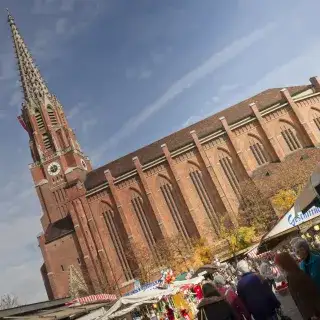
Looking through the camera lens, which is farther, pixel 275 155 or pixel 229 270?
pixel 275 155

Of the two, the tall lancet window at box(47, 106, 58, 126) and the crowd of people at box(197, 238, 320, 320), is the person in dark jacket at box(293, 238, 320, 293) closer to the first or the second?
the crowd of people at box(197, 238, 320, 320)

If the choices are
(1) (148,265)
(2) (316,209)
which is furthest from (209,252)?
(2) (316,209)

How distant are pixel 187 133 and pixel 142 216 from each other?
46.0ft

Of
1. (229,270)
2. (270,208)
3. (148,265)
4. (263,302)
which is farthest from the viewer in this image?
(148,265)

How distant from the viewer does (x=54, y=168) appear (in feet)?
166

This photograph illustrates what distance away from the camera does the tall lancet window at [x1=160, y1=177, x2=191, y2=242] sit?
1671 inches

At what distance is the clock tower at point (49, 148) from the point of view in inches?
1959

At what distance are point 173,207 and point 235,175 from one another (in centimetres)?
812

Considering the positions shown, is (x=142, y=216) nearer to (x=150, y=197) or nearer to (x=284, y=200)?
(x=150, y=197)

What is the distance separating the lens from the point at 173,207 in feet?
143

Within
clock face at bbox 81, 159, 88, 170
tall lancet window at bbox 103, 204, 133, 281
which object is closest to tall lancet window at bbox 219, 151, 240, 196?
tall lancet window at bbox 103, 204, 133, 281

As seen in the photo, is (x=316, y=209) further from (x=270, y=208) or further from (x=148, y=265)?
(x=148, y=265)

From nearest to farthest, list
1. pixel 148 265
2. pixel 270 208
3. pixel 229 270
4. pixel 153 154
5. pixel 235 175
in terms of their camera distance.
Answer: pixel 229 270 < pixel 270 208 < pixel 148 265 < pixel 235 175 < pixel 153 154

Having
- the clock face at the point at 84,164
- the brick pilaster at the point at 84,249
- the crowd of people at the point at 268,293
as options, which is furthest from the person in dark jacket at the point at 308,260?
the clock face at the point at 84,164
